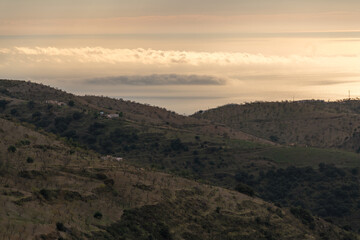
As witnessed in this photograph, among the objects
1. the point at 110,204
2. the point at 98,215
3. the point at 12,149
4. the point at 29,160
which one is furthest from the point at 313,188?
the point at 98,215

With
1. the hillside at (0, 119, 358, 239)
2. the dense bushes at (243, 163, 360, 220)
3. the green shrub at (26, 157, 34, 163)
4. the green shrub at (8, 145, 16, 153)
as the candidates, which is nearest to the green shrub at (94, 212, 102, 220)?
the hillside at (0, 119, 358, 239)

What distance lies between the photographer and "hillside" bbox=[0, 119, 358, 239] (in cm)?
8131

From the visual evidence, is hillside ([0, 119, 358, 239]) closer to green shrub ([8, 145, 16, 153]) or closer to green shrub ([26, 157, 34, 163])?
green shrub ([8, 145, 16, 153])

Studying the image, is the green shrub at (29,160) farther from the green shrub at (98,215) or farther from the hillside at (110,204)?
the green shrub at (98,215)

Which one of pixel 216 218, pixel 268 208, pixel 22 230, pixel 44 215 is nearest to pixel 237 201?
pixel 268 208

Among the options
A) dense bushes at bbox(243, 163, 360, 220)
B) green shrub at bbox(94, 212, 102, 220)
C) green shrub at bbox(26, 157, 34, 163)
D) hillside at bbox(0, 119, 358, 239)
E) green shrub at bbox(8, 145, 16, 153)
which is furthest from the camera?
dense bushes at bbox(243, 163, 360, 220)

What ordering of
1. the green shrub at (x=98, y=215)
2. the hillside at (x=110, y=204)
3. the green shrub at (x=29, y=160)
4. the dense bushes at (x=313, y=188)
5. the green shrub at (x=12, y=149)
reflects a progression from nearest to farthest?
the hillside at (x=110, y=204) < the green shrub at (x=98, y=215) < the green shrub at (x=29, y=160) < the green shrub at (x=12, y=149) < the dense bushes at (x=313, y=188)

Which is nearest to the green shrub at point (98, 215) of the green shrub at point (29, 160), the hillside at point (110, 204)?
the hillside at point (110, 204)

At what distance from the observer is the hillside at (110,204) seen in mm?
81312

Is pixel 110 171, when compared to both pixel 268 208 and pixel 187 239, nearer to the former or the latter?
pixel 187 239

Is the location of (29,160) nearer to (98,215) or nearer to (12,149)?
(12,149)

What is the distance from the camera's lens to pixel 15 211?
78250mm

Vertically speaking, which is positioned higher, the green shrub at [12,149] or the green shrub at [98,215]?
the green shrub at [12,149]

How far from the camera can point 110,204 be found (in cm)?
9731
